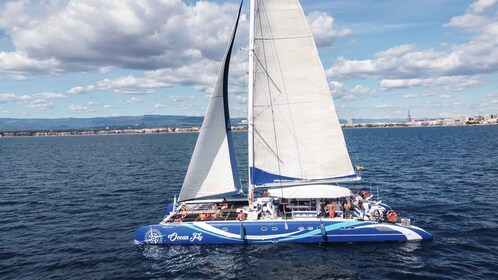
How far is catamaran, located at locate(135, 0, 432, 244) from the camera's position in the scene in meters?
20.4

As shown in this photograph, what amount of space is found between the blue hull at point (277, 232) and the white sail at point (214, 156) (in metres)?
2.50

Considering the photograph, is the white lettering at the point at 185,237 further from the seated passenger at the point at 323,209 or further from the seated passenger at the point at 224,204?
the seated passenger at the point at 323,209

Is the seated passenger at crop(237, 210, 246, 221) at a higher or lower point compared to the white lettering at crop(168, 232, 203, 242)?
higher

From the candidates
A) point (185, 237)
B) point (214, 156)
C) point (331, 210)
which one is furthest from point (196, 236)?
point (331, 210)

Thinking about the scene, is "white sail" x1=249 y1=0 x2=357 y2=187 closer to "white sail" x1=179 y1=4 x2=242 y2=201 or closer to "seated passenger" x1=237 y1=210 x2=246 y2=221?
"white sail" x1=179 y1=4 x2=242 y2=201

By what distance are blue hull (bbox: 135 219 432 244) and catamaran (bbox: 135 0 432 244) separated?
0.06m

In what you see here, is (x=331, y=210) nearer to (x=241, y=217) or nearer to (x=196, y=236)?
(x=241, y=217)

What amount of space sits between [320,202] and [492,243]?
10.5 metres

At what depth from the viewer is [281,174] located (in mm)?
22266

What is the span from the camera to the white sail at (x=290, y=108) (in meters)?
20.5

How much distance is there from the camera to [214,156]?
2225 cm

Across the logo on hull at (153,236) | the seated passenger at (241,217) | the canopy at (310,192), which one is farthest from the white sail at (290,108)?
the logo on hull at (153,236)

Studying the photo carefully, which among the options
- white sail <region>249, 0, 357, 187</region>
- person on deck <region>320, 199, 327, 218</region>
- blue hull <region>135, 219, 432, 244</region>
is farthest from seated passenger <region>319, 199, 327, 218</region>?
white sail <region>249, 0, 357, 187</region>

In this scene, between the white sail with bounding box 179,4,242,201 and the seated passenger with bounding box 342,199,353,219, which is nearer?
the seated passenger with bounding box 342,199,353,219
